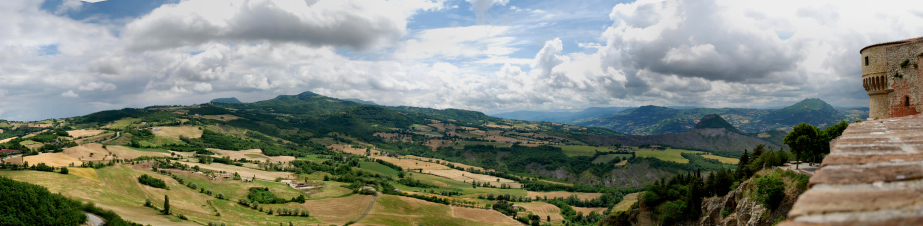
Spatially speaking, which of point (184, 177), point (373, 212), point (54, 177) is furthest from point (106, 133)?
point (373, 212)

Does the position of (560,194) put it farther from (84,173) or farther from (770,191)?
(84,173)

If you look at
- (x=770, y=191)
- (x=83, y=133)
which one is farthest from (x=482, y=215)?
(x=83, y=133)

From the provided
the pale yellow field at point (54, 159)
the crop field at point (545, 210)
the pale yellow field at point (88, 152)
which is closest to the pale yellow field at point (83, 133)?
the pale yellow field at point (88, 152)

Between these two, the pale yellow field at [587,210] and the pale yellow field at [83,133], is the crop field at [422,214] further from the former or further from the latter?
the pale yellow field at [83,133]

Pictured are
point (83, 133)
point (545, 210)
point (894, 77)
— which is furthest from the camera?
point (83, 133)

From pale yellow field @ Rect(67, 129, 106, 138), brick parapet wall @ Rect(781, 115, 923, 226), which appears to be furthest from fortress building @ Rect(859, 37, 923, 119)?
pale yellow field @ Rect(67, 129, 106, 138)

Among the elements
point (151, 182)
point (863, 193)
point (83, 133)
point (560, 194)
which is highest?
point (863, 193)

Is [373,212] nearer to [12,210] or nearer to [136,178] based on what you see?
[136,178]
